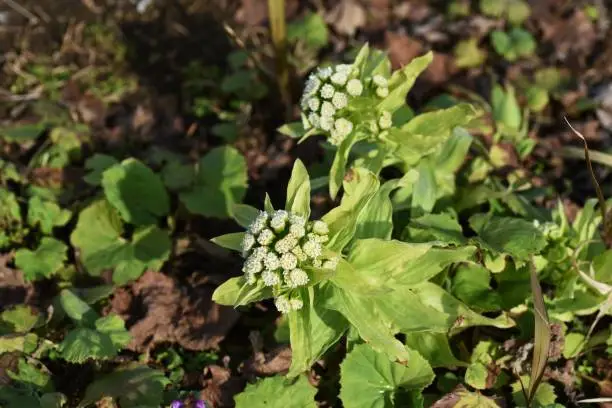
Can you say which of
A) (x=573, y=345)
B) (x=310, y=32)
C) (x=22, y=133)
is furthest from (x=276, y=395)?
(x=310, y=32)

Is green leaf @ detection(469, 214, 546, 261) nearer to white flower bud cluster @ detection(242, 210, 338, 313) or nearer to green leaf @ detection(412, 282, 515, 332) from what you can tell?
green leaf @ detection(412, 282, 515, 332)

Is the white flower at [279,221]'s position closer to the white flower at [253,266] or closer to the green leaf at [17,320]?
the white flower at [253,266]

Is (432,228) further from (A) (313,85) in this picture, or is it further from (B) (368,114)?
(A) (313,85)

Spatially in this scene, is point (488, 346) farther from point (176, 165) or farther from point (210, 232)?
point (176, 165)

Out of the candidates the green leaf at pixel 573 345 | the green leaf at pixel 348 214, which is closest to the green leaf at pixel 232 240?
the green leaf at pixel 348 214

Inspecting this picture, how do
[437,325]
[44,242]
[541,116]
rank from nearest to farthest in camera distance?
[437,325] < [44,242] < [541,116]

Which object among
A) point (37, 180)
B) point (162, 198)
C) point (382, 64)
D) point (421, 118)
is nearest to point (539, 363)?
point (421, 118)
